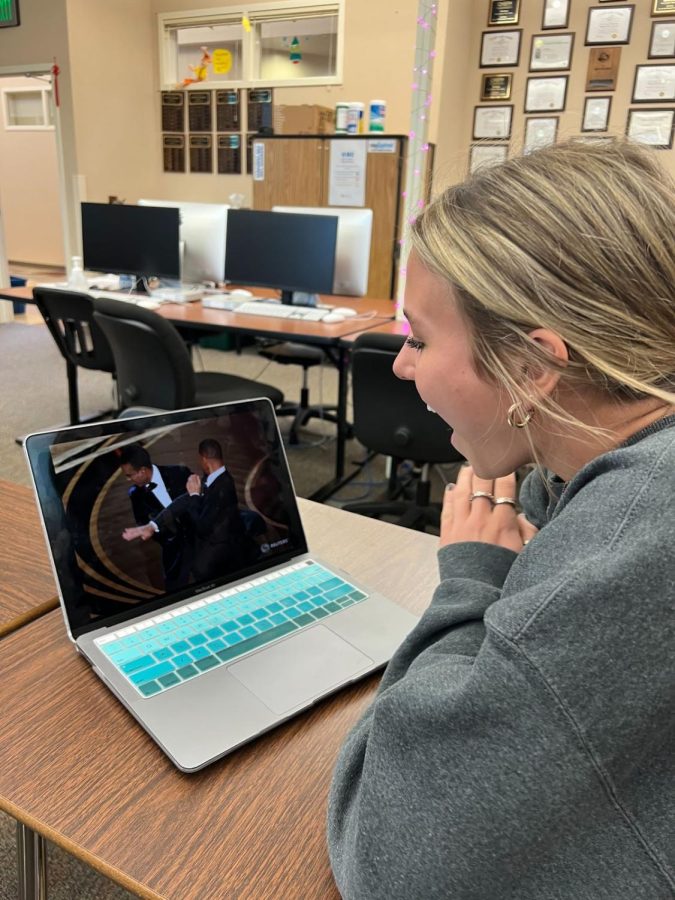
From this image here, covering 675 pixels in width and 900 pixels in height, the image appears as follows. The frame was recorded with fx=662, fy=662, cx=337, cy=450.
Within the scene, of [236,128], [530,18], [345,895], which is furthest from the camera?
[236,128]

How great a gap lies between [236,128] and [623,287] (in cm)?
632

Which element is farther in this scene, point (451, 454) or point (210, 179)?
point (210, 179)

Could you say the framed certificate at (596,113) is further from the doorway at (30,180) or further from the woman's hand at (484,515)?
the doorway at (30,180)

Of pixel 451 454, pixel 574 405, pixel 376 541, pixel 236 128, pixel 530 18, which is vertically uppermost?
pixel 530 18

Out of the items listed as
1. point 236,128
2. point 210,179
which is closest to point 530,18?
point 236,128

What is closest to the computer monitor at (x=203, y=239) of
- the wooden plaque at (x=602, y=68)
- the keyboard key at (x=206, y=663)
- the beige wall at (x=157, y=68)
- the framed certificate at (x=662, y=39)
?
the beige wall at (x=157, y=68)

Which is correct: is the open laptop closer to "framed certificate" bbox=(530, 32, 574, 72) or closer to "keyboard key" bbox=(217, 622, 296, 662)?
"keyboard key" bbox=(217, 622, 296, 662)

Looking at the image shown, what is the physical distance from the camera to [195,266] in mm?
3477

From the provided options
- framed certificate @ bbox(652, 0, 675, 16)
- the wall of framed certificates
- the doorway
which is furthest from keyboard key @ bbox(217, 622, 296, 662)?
the doorway

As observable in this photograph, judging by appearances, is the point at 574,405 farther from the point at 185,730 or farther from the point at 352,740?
the point at 185,730

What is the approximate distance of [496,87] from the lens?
17.8 feet

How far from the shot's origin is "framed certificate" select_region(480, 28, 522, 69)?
17.4 ft

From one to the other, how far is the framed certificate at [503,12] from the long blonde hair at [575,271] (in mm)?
5777

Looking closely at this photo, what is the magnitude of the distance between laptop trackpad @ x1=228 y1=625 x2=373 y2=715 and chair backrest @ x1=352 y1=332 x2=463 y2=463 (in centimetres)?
141
